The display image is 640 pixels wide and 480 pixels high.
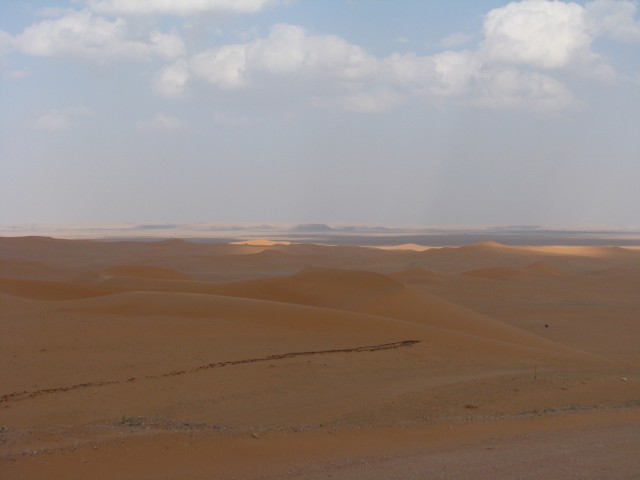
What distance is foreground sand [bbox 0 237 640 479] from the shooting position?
677 centimetres

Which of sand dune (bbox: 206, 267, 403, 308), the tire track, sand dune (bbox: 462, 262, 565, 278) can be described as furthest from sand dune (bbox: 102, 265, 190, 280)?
the tire track

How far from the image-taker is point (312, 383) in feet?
37.5

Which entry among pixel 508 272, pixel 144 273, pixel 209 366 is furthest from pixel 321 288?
pixel 508 272

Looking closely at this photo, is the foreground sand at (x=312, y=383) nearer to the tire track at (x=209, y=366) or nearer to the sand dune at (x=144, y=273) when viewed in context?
the tire track at (x=209, y=366)

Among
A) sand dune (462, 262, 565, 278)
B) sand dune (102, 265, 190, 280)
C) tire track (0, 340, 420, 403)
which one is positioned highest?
sand dune (462, 262, 565, 278)

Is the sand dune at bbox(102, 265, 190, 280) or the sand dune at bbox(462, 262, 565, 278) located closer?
the sand dune at bbox(102, 265, 190, 280)

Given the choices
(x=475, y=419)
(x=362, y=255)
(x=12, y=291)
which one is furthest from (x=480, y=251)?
(x=475, y=419)

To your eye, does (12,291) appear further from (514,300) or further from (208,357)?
(514,300)

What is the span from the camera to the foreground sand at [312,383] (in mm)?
6773

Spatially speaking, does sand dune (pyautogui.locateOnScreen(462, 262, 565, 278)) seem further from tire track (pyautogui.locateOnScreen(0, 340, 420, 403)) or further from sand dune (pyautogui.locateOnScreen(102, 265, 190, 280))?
tire track (pyautogui.locateOnScreen(0, 340, 420, 403))

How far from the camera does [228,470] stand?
21.6ft

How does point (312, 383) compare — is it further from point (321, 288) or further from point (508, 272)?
point (508, 272)

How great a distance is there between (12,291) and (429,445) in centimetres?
1706

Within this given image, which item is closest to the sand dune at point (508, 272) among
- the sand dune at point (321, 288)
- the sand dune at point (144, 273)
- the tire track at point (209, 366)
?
the sand dune at point (144, 273)
